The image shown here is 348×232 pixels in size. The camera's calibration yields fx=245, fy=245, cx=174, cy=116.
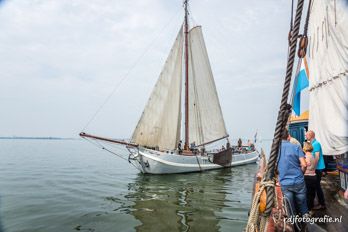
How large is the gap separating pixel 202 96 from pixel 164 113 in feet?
20.4

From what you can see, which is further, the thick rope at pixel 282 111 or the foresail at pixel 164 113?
the foresail at pixel 164 113

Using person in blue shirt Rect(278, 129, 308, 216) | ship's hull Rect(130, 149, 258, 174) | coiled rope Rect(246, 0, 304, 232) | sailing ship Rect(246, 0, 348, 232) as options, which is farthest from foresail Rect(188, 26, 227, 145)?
coiled rope Rect(246, 0, 304, 232)

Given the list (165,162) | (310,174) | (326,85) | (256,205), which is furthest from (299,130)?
(165,162)

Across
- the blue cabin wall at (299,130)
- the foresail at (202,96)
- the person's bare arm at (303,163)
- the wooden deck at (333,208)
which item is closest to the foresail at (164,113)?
the foresail at (202,96)

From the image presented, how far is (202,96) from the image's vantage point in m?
25.5

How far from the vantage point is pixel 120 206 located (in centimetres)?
1091

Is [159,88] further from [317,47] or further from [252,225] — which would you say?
[252,225]

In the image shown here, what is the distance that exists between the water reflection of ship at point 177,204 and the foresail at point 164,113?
4.16 meters

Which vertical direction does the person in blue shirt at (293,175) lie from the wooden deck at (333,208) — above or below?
above

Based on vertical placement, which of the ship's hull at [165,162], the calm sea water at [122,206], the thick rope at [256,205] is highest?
the thick rope at [256,205]

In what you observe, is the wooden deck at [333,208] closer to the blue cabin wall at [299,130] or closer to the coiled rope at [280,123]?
the coiled rope at [280,123]

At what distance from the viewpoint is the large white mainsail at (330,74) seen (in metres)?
4.48

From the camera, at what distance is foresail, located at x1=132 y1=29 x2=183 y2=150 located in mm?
20375

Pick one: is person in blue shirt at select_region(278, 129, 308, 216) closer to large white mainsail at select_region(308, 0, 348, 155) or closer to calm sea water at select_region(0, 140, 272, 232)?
large white mainsail at select_region(308, 0, 348, 155)
